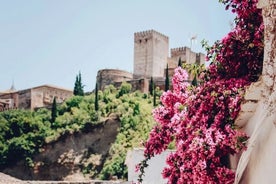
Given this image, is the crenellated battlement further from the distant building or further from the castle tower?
the distant building

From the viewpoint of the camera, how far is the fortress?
5891 cm

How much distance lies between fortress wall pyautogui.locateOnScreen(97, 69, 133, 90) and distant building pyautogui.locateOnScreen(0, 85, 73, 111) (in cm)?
639

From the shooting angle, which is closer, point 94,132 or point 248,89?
point 248,89

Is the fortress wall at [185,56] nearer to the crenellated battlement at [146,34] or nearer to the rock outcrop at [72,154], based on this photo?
the crenellated battlement at [146,34]

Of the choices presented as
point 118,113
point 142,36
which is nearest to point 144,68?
point 142,36

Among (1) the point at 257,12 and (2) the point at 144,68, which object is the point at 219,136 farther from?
(2) the point at 144,68

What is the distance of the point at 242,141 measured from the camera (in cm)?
421

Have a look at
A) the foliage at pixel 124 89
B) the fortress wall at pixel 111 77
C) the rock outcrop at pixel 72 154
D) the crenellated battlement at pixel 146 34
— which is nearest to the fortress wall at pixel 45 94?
the fortress wall at pixel 111 77

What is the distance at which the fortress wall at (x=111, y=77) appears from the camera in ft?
191

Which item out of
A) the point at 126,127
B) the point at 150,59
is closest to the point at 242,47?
the point at 126,127

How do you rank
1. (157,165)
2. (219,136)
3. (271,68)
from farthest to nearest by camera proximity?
1. (157,165)
2. (219,136)
3. (271,68)

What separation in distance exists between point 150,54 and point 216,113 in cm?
5566

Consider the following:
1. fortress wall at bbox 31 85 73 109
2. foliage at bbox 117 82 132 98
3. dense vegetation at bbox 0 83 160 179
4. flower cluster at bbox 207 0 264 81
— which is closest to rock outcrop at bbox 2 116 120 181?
dense vegetation at bbox 0 83 160 179

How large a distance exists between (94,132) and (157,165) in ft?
131
